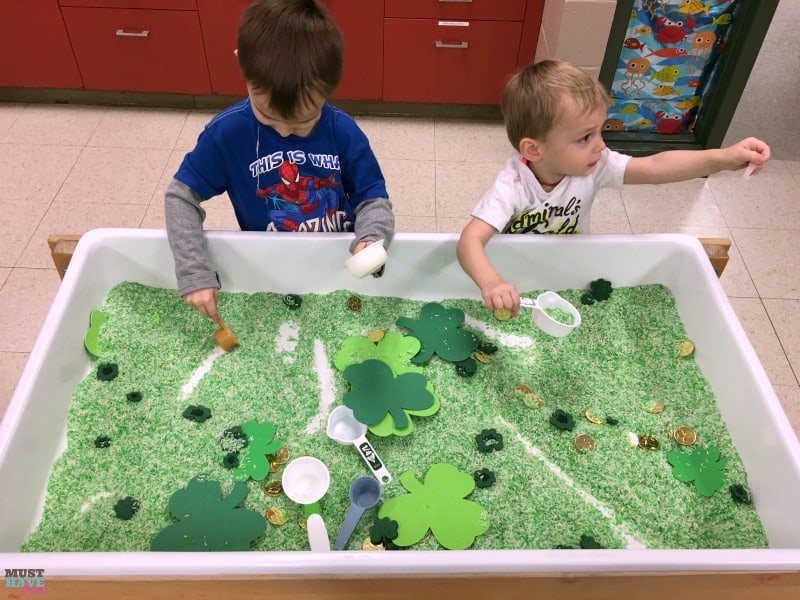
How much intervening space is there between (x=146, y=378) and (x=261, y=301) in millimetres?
267

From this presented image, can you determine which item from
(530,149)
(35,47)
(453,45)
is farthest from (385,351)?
(35,47)

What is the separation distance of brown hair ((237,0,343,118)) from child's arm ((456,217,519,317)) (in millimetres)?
391

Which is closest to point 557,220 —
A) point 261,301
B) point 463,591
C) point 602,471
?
point 602,471

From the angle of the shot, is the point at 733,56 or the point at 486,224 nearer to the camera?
the point at 486,224

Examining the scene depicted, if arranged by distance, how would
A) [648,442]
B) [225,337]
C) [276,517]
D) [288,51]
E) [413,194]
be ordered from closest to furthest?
[288,51] → [276,517] → [648,442] → [225,337] → [413,194]

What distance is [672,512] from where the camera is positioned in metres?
0.98

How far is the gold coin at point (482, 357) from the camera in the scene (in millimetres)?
1191

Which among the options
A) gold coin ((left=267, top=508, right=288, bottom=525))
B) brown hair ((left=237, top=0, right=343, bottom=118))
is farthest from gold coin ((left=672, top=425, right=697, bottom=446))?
brown hair ((left=237, top=0, right=343, bottom=118))

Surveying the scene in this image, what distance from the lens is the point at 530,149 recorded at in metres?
1.07

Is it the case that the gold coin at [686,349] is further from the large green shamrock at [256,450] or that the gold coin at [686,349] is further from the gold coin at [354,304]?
the large green shamrock at [256,450]

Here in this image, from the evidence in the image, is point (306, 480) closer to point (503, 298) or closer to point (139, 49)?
point (503, 298)

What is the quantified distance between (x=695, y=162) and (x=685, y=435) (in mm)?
508

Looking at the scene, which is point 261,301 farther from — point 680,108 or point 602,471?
point 680,108

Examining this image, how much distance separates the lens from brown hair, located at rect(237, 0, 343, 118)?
850 millimetres
